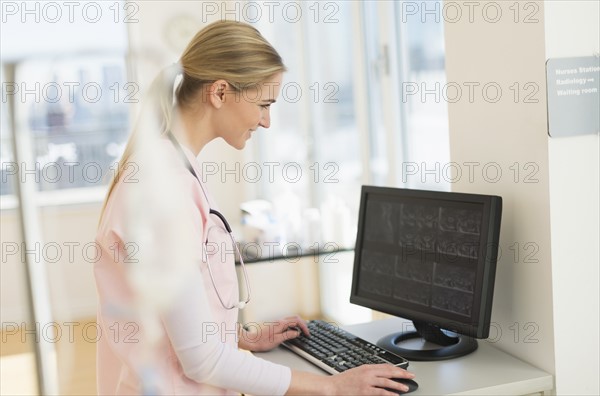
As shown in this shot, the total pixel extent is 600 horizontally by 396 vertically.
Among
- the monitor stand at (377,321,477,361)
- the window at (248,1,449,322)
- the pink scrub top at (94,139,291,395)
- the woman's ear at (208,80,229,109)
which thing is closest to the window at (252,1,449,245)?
the window at (248,1,449,322)

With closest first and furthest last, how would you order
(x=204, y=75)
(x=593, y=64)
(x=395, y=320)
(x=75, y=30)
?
(x=204, y=75) → (x=593, y=64) → (x=395, y=320) → (x=75, y=30)

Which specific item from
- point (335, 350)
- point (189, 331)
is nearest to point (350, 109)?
A: point (335, 350)

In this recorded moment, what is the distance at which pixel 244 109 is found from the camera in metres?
1.27

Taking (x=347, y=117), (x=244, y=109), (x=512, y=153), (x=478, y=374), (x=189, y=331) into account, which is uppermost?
(x=347, y=117)

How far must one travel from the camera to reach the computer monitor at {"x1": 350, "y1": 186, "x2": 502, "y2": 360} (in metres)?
1.42

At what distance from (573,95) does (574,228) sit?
26 centimetres

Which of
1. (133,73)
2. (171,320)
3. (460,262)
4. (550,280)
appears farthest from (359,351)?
(133,73)

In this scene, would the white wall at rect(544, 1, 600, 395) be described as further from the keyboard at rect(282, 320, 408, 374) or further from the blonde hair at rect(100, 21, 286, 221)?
the blonde hair at rect(100, 21, 286, 221)

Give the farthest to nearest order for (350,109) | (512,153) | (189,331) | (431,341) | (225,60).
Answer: (350,109) → (431,341) → (512,153) → (225,60) → (189,331)

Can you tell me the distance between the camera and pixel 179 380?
3.78ft

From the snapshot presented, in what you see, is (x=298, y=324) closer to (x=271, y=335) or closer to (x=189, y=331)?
(x=271, y=335)

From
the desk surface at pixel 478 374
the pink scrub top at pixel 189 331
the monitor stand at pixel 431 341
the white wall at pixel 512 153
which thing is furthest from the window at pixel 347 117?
the pink scrub top at pixel 189 331

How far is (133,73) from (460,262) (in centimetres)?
113

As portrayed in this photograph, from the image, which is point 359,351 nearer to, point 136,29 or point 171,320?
point 171,320
